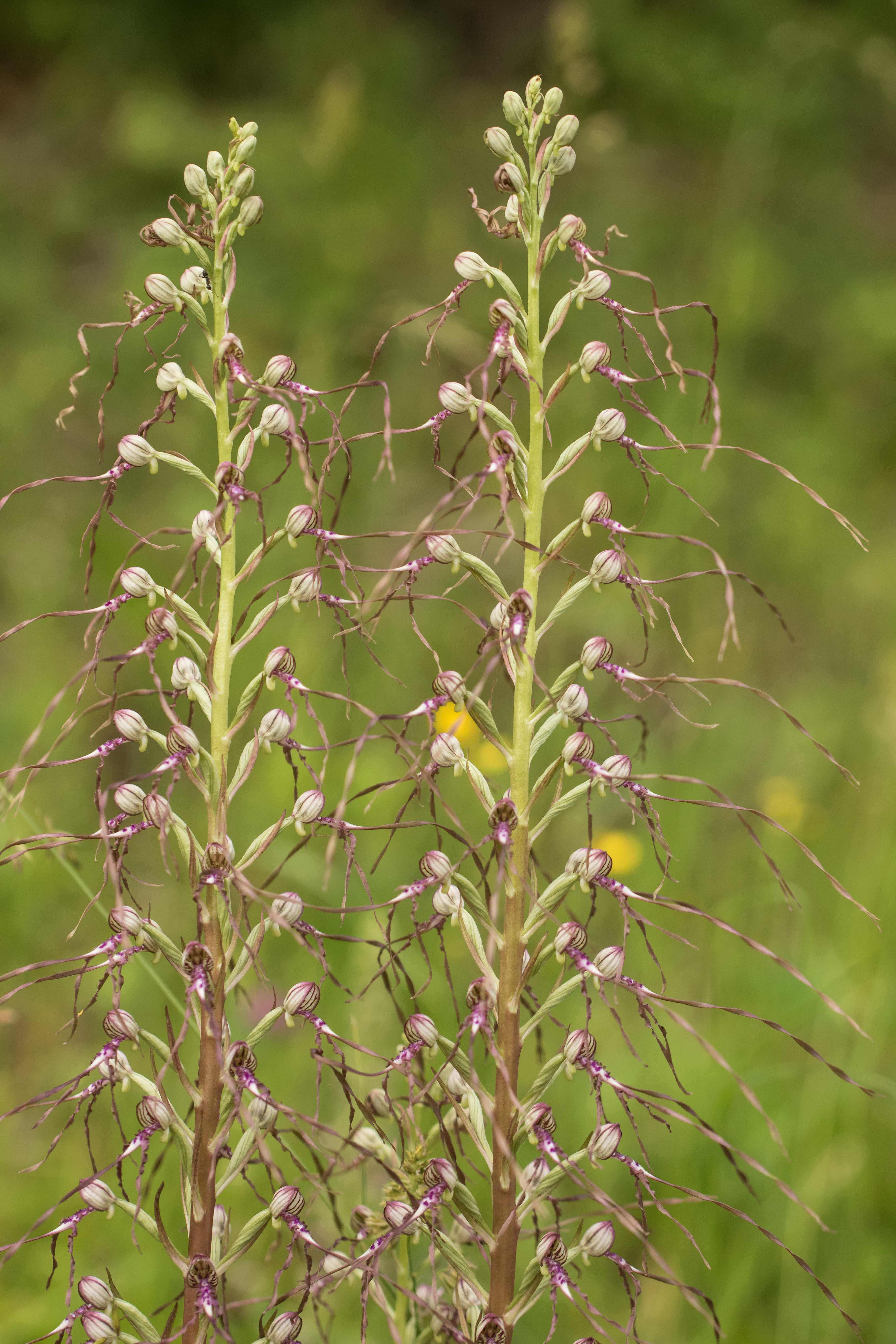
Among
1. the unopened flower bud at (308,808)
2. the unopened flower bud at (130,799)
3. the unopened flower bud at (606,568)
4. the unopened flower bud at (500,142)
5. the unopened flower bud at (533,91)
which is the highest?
the unopened flower bud at (533,91)

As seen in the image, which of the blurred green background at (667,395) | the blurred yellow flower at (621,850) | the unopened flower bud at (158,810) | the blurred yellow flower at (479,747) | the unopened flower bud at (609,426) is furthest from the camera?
the blurred yellow flower at (621,850)

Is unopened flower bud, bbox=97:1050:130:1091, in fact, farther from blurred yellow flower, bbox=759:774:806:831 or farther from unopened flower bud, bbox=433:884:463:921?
blurred yellow flower, bbox=759:774:806:831

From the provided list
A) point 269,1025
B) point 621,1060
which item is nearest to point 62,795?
point 621,1060

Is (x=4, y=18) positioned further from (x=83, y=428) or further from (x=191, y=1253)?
(x=191, y=1253)

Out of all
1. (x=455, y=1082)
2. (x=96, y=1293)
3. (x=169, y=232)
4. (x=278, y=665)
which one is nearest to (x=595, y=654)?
(x=278, y=665)

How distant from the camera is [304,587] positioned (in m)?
1.74

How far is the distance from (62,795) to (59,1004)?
1174 millimetres

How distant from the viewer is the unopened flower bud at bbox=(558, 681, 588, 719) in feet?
5.50

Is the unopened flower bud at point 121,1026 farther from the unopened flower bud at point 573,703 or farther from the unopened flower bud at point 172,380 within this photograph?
the unopened flower bud at point 172,380

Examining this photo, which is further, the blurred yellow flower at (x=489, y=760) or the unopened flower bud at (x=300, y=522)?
the blurred yellow flower at (x=489, y=760)

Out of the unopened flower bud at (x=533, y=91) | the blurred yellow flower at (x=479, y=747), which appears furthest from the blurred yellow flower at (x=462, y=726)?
the unopened flower bud at (x=533, y=91)

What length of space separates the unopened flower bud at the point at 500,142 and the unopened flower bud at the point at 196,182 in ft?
1.38

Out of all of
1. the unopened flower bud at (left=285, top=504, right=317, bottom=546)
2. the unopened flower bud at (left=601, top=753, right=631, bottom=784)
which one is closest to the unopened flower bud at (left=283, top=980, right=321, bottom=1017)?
the unopened flower bud at (left=601, top=753, right=631, bottom=784)

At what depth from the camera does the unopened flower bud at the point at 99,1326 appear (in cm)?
166
